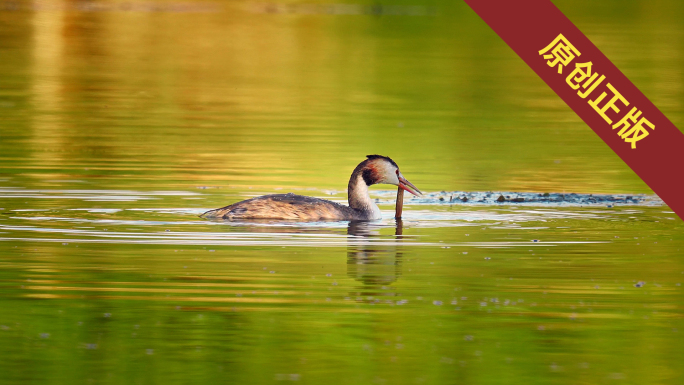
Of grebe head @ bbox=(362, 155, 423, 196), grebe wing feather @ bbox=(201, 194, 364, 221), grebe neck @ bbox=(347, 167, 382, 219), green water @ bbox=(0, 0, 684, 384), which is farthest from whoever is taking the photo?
grebe head @ bbox=(362, 155, 423, 196)

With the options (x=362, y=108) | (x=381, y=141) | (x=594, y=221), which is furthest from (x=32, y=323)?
(x=362, y=108)

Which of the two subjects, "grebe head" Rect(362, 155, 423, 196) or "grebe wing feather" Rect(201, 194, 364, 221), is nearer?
"grebe wing feather" Rect(201, 194, 364, 221)

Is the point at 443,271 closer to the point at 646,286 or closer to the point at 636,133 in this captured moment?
the point at 646,286

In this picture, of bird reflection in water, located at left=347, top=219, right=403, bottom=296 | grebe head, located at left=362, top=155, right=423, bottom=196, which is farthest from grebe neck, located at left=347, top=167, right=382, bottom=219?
bird reflection in water, located at left=347, top=219, right=403, bottom=296

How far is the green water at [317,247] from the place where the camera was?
9.73 meters

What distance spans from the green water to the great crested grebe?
0.22m

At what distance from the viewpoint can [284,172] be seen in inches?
804

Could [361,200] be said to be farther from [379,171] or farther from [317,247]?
[317,247]

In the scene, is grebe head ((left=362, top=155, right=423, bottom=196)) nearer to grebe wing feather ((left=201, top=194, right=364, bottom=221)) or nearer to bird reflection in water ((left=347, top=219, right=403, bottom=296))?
grebe wing feather ((left=201, top=194, right=364, bottom=221))

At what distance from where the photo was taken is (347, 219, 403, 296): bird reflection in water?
11898 mm

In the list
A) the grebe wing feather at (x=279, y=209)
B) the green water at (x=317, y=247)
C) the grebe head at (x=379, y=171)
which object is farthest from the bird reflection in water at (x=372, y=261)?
the grebe head at (x=379, y=171)

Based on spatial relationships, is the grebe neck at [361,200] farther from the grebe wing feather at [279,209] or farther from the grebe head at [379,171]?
the grebe wing feather at [279,209]

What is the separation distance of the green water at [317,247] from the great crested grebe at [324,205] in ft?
0.72

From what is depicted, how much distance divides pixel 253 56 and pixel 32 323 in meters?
35.9
